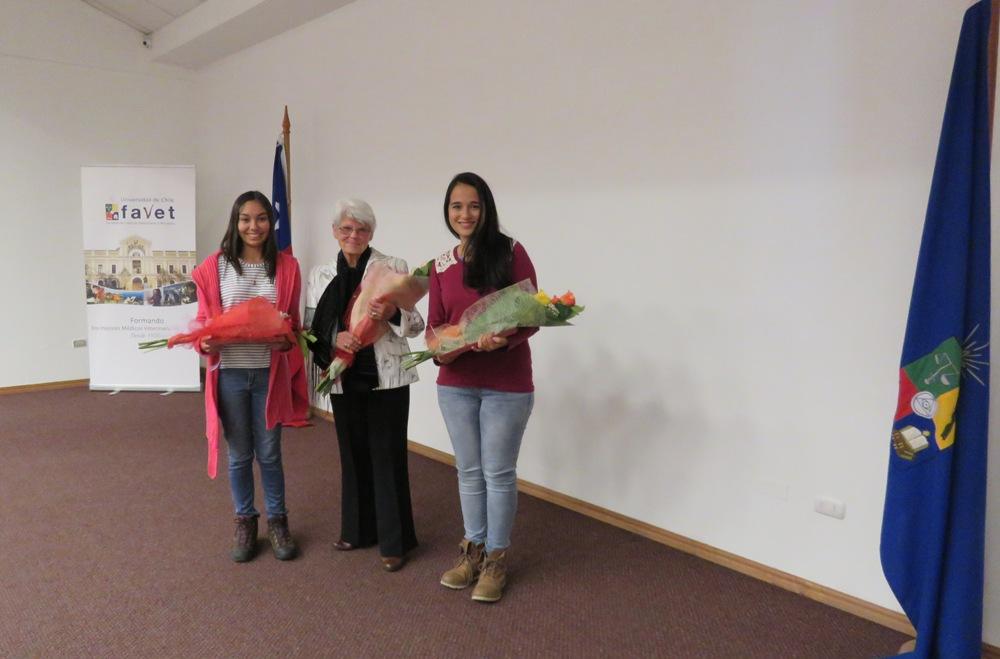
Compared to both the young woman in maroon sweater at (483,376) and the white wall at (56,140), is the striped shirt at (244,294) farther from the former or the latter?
the white wall at (56,140)

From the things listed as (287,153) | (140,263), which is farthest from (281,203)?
→ (140,263)

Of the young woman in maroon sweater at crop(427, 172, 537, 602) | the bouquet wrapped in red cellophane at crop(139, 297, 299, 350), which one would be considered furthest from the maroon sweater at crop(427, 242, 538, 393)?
the bouquet wrapped in red cellophane at crop(139, 297, 299, 350)

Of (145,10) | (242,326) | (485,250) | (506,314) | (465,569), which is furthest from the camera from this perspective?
(145,10)

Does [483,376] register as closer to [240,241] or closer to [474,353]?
[474,353]

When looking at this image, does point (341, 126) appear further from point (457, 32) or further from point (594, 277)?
point (594, 277)

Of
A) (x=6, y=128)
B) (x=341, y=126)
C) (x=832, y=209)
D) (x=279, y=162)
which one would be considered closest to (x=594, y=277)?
(x=832, y=209)

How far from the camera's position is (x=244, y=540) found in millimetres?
2771

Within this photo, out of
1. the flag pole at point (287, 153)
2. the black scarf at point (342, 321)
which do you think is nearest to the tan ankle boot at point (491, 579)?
the black scarf at point (342, 321)

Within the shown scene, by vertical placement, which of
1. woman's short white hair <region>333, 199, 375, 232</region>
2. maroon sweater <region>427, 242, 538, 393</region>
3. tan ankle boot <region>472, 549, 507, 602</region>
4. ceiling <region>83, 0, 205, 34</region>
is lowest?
tan ankle boot <region>472, 549, 507, 602</region>

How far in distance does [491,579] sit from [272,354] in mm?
1246

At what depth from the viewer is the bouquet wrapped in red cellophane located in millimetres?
2420

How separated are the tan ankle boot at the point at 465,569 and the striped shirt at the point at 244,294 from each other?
3.63ft

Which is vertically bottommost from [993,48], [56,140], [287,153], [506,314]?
[506,314]

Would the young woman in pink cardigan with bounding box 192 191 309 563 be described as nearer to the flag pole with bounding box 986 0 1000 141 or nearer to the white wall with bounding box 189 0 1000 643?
the white wall with bounding box 189 0 1000 643
